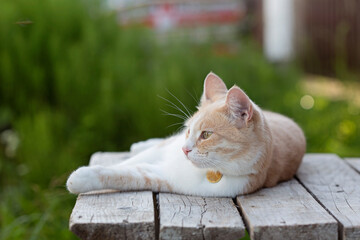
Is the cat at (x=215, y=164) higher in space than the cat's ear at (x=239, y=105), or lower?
lower

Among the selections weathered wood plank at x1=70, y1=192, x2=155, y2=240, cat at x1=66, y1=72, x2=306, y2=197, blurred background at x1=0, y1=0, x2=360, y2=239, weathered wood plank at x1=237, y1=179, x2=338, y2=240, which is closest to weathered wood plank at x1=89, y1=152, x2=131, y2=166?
blurred background at x1=0, y1=0, x2=360, y2=239

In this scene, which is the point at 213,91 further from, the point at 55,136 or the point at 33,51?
the point at 33,51

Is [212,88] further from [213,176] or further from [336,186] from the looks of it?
[336,186]

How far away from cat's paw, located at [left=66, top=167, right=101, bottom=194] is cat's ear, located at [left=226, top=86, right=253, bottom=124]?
57 centimetres

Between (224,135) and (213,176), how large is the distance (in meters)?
0.18

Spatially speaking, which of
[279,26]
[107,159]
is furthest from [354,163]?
[279,26]

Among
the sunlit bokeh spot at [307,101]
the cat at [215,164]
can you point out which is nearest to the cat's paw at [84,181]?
the cat at [215,164]

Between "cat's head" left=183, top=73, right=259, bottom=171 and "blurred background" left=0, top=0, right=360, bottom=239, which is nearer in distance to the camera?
"cat's head" left=183, top=73, right=259, bottom=171

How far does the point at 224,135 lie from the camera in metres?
1.98

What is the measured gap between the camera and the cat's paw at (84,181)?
1.99m

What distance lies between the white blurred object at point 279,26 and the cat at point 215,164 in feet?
17.7

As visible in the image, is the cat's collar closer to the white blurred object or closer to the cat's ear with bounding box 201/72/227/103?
the cat's ear with bounding box 201/72/227/103

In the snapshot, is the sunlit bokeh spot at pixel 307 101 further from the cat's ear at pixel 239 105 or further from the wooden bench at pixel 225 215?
the cat's ear at pixel 239 105

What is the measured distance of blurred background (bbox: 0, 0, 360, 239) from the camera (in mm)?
3498
